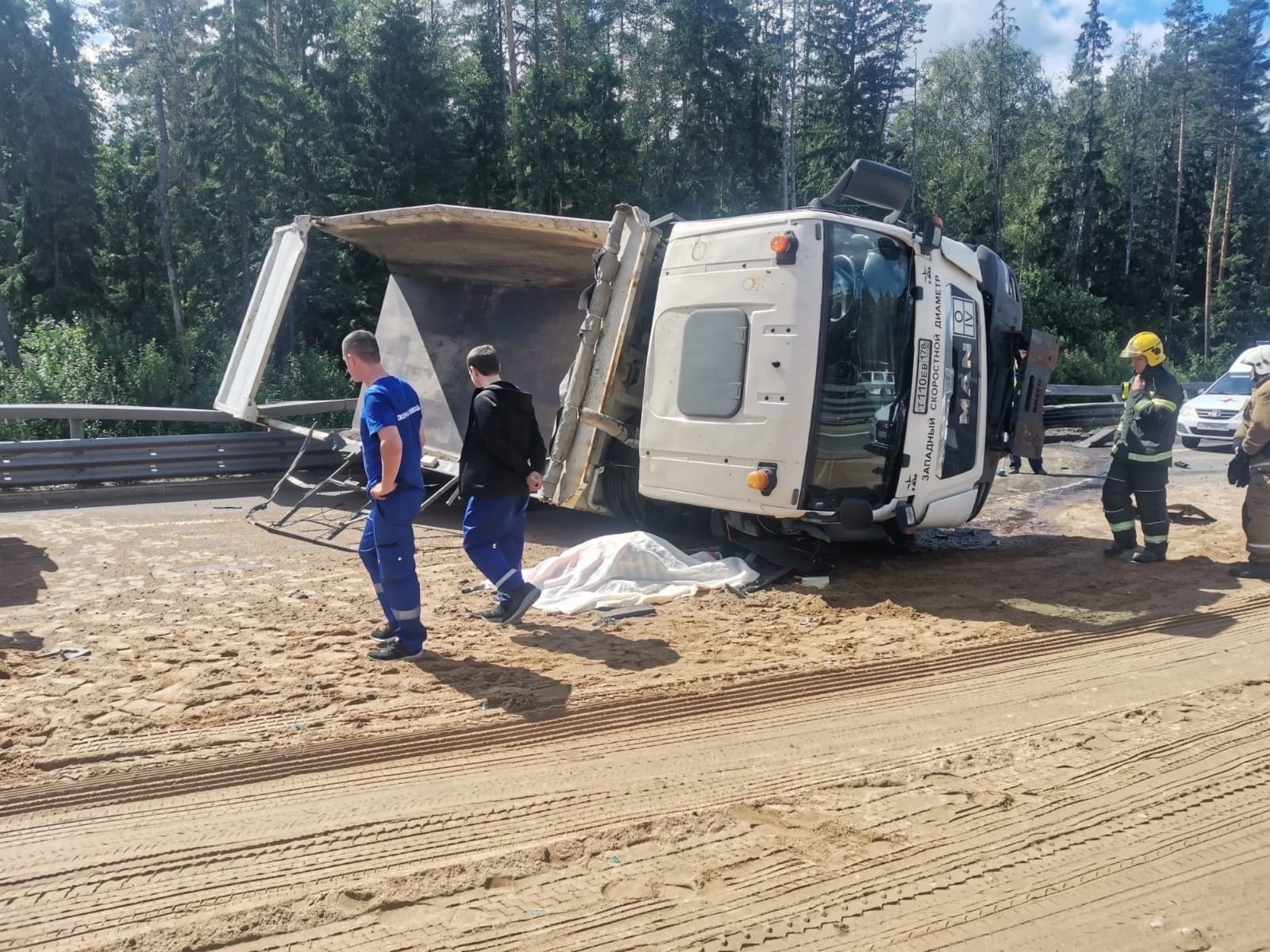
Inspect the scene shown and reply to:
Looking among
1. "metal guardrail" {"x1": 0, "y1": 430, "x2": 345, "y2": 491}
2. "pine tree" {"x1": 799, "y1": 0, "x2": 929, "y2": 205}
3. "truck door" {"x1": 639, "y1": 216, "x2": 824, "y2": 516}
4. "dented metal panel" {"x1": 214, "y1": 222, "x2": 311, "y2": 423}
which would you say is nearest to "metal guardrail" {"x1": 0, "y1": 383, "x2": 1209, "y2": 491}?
Result: "metal guardrail" {"x1": 0, "y1": 430, "x2": 345, "y2": 491}

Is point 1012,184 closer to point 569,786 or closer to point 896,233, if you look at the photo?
point 896,233

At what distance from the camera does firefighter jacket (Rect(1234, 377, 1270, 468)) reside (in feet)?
22.6

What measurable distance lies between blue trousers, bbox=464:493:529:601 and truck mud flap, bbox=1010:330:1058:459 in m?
4.14

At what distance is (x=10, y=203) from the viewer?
23891 mm

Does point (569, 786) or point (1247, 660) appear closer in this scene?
point (569, 786)

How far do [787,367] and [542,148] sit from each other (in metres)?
23.7

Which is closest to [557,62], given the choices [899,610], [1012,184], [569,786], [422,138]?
[422,138]

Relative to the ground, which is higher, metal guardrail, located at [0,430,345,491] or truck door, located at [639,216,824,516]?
truck door, located at [639,216,824,516]

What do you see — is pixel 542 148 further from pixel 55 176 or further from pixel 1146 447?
pixel 1146 447

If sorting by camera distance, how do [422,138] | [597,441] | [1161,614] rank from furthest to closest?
[422,138]
[597,441]
[1161,614]

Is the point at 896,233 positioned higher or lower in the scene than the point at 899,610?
higher

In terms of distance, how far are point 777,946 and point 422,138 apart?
25.9 metres

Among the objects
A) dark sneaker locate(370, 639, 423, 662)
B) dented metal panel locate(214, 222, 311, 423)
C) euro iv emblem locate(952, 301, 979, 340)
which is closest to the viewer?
dark sneaker locate(370, 639, 423, 662)

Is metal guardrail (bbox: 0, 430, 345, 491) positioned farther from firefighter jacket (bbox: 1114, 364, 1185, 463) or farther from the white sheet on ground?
firefighter jacket (bbox: 1114, 364, 1185, 463)
